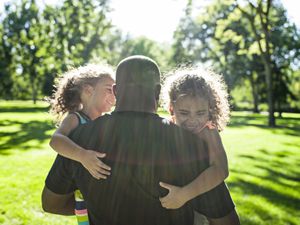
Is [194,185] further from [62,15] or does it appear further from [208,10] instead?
[62,15]

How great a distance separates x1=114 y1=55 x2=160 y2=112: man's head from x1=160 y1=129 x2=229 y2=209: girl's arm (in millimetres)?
456

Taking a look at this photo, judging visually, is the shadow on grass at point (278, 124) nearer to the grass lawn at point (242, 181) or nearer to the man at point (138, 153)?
the grass lawn at point (242, 181)

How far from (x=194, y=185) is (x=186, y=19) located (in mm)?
56357

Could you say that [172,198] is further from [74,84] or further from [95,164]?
[74,84]

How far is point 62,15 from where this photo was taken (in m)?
43.5

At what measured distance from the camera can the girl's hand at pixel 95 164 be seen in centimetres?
204

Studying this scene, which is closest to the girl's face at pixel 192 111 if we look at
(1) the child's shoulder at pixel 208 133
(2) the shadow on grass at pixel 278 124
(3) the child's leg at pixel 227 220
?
(1) the child's shoulder at pixel 208 133

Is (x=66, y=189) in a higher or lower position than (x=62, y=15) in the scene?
lower

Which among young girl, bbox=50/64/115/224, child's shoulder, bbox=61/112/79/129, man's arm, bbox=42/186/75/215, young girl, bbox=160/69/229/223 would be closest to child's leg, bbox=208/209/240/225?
young girl, bbox=160/69/229/223

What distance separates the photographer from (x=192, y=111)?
3150 mm

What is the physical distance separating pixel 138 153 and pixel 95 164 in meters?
0.25

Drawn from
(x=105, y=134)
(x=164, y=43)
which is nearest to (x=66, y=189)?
(x=105, y=134)

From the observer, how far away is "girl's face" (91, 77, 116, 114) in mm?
3709

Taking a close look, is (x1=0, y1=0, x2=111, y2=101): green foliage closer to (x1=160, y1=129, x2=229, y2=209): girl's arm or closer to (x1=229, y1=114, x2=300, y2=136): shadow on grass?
(x1=229, y1=114, x2=300, y2=136): shadow on grass
